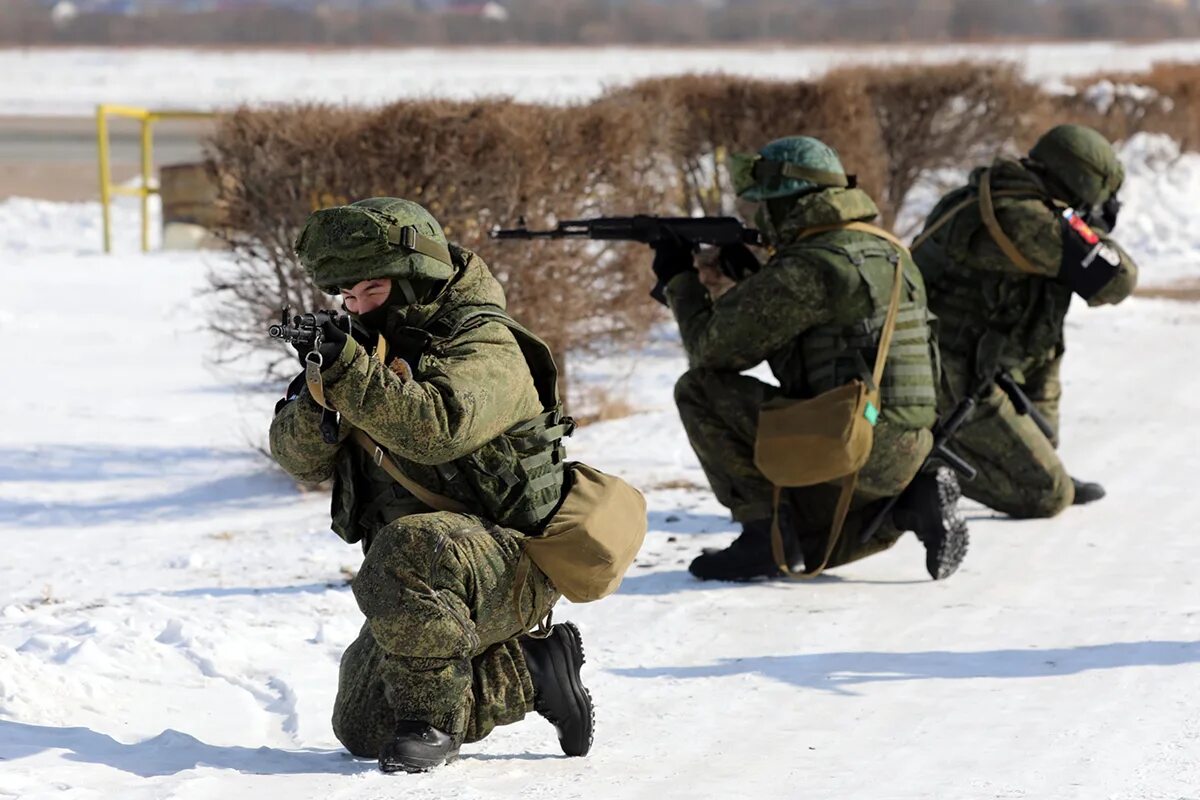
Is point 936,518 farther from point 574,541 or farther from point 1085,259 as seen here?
point 574,541

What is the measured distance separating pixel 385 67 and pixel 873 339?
38671 mm

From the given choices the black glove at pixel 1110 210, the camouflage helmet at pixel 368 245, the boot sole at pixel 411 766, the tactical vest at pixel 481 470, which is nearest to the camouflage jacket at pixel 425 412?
the tactical vest at pixel 481 470

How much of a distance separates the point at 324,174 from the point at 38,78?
3665cm

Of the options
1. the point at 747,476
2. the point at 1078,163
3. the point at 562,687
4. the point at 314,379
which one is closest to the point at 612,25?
the point at 1078,163

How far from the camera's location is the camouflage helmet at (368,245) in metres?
3.88

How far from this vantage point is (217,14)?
66875 mm

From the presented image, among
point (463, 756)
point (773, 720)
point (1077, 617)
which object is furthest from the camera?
point (1077, 617)

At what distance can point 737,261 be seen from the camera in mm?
6375

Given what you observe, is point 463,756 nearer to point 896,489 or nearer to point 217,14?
point 896,489

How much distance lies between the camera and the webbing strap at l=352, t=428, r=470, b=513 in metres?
4.04

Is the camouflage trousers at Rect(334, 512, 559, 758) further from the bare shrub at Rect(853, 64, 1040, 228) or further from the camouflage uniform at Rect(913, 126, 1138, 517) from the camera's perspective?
the bare shrub at Rect(853, 64, 1040, 228)

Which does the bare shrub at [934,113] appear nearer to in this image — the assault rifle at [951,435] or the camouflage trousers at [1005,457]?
the camouflage trousers at [1005,457]

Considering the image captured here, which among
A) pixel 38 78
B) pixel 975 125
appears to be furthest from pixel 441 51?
pixel 975 125

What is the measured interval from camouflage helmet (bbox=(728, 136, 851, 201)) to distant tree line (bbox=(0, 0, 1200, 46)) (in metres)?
50.5
